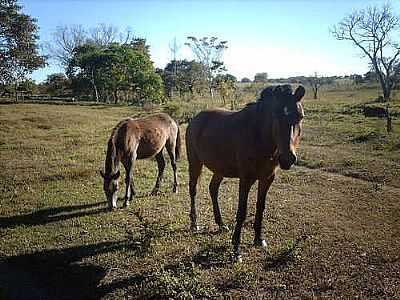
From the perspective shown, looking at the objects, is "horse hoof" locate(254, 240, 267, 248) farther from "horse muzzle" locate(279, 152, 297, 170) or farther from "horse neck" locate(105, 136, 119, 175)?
"horse neck" locate(105, 136, 119, 175)

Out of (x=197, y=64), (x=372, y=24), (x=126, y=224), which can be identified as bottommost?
(x=126, y=224)

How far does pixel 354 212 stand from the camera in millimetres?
7770

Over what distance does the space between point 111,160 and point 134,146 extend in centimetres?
105

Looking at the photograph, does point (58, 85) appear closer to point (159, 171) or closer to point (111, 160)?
point (159, 171)

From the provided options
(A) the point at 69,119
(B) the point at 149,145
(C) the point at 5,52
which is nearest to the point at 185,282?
(B) the point at 149,145

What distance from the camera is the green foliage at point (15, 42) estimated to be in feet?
135

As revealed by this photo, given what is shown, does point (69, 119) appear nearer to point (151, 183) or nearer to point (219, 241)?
point (151, 183)

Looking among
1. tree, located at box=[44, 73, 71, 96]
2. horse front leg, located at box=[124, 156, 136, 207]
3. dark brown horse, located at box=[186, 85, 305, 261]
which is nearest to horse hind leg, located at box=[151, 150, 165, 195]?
horse front leg, located at box=[124, 156, 136, 207]

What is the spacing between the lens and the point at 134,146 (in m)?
9.14

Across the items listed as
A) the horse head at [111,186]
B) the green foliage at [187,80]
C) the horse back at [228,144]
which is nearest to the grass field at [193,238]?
the horse head at [111,186]

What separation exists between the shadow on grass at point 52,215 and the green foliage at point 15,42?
38.8 m

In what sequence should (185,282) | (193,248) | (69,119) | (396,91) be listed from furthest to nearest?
(396,91)
(69,119)
(193,248)
(185,282)

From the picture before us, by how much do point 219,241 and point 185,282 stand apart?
5.31 feet

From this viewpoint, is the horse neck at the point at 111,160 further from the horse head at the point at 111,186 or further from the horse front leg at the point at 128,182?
the horse front leg at the point at 128,182
